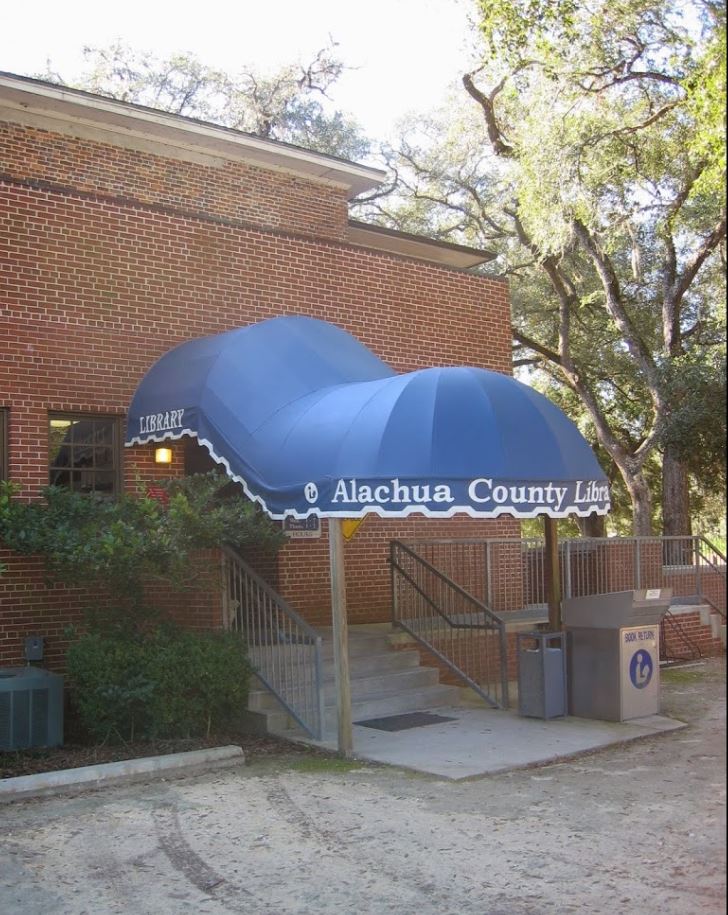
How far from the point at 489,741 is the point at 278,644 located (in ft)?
7.61

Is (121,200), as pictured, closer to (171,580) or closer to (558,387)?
(171,580)

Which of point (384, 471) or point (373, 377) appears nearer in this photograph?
point (384, 471)

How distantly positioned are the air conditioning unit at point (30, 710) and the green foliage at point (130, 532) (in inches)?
41.2

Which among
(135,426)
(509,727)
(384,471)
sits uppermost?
(135,426)

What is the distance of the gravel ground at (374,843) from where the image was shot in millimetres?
5941

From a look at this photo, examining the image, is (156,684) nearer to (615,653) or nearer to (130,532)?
(130,532)

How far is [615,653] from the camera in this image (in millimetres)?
10547

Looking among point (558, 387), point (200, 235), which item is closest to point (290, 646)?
point (200, 235)

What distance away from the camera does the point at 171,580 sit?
9898 millimetres

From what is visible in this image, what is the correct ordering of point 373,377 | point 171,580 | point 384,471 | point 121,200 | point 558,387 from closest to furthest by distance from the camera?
1. point 384,471
2. point 171,580
3. point 373,377
4. point 121,200
5. point 558,387

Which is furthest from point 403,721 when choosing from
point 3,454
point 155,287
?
point 155,287

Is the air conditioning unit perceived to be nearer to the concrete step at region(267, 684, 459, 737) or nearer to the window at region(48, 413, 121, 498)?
the concrete step at region(267, 684, 459, 737)

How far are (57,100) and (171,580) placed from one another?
7.50 metres

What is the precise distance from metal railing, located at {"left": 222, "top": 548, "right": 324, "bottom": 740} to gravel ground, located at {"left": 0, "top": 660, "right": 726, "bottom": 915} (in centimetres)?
103
